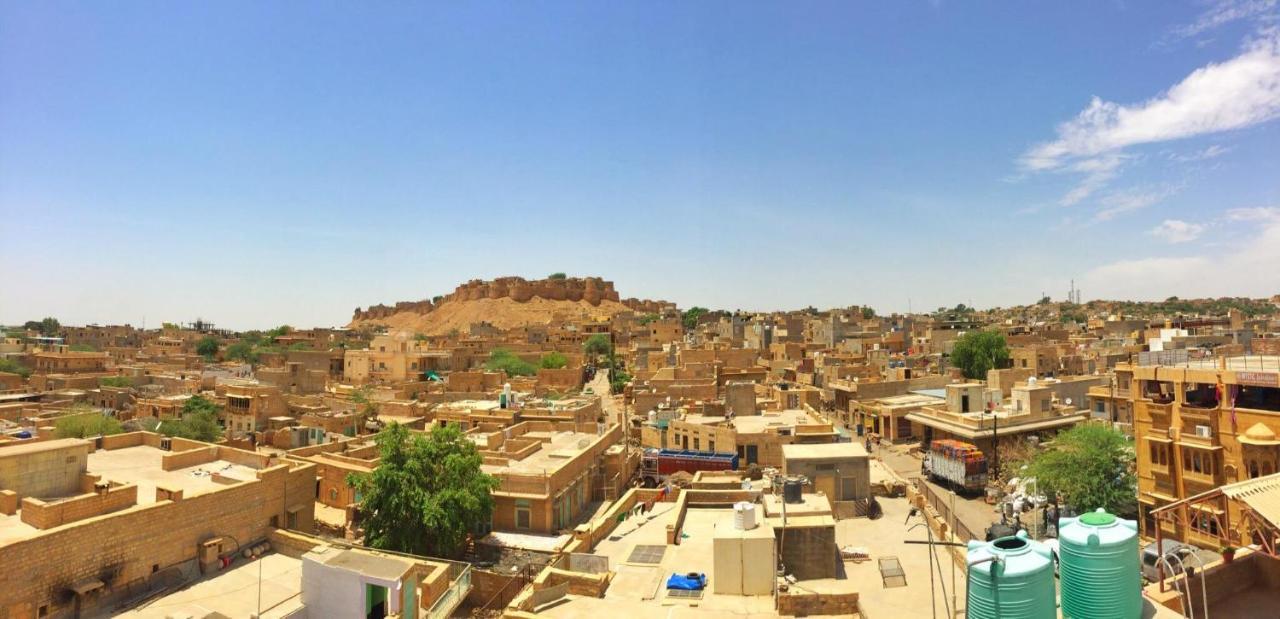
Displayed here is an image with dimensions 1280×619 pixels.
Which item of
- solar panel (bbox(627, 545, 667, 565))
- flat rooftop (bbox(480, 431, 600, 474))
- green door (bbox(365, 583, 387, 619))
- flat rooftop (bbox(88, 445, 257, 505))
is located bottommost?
green door (bbox(365, 583, 387, 619))

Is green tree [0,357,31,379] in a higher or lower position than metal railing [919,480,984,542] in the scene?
higher

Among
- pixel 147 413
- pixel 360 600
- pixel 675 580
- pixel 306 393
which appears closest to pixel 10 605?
pixel 360 600

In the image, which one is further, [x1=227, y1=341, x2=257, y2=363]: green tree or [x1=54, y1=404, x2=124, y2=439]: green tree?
[x1=227, y1=341, x2=257, y2=363]: green tree

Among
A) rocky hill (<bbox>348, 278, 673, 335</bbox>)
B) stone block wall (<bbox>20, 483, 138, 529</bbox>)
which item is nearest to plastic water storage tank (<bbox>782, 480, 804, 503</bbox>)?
stone block wall (<bbox>20, 483, 138, 529</bbox>)

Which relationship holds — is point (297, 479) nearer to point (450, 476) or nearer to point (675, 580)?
point (450, 476)

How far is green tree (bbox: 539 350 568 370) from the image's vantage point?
202ft

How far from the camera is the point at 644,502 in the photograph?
20.2m

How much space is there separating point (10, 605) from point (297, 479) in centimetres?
691

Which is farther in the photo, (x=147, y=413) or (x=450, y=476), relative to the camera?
(x=147, y=413)

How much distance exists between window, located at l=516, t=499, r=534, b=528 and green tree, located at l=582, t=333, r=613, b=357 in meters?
52.1

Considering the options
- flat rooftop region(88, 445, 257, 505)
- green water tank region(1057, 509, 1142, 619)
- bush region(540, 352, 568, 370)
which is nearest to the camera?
green water tank region(1057, 509, 1142, 619)

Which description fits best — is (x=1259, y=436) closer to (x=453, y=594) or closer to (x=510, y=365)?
(x=453, y=594)

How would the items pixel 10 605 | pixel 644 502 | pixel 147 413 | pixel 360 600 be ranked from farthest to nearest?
pixel 147 413 < pixel 644 502 < pixel 360 600 < pixel 10 605

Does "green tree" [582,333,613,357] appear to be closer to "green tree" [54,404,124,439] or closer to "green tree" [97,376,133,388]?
"green tree" [97,376,133,388]
